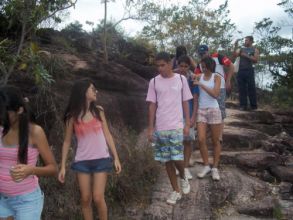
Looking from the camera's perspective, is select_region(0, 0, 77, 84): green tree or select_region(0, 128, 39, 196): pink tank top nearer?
select_region(0, 128, 39, 196): pink tank top

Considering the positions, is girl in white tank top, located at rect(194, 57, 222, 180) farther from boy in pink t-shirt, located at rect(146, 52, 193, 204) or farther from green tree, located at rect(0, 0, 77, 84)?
green tree, located at rect(0, 0, 77, 84)

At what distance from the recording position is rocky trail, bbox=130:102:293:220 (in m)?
6.06

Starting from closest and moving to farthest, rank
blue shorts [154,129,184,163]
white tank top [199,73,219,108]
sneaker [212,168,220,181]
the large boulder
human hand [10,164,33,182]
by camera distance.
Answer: human hand [10,164,33,182] < blue shorts [154,129,184,163] < white tank top [199,73,219,108] < sneaker [212,168,220,181] < the large boulder

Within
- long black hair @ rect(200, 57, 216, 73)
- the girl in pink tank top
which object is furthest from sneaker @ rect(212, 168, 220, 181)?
the girl in pink tank top

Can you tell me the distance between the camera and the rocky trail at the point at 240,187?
6059 millimetres

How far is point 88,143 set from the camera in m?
4.50

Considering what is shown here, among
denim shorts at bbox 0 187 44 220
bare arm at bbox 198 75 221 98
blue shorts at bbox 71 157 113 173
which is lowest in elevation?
denim shorts at bbox 0 187 44 220

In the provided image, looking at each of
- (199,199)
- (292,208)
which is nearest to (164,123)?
→ (199,199)

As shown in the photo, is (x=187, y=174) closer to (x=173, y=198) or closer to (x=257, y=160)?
(x=173, y=198)

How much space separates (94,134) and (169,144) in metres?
1.29

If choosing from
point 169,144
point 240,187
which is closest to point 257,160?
point 240,187

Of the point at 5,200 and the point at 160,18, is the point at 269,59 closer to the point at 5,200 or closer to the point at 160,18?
the point at 160,18

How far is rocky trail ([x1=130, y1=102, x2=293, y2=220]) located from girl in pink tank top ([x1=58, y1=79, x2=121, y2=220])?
1.57 meters

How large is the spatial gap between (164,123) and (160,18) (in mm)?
8939
